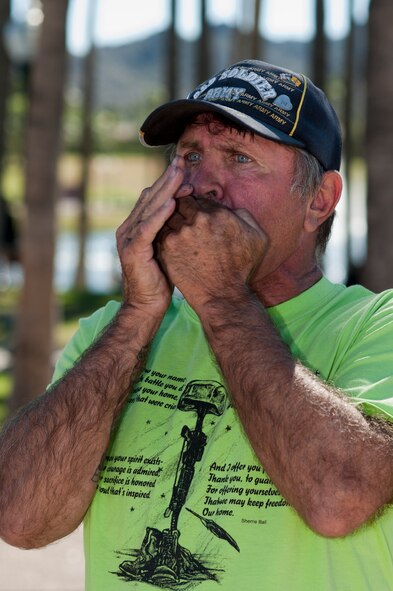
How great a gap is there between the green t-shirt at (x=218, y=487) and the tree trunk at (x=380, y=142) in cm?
318

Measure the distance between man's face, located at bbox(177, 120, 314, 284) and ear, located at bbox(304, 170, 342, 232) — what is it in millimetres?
79

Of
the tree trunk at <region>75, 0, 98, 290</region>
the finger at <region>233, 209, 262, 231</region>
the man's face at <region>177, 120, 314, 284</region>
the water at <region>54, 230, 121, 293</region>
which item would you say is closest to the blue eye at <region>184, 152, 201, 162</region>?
the man's face at <region>177, 120, 314, 284</region>

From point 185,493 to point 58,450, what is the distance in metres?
0.32

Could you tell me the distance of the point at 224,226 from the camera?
2.58 meters

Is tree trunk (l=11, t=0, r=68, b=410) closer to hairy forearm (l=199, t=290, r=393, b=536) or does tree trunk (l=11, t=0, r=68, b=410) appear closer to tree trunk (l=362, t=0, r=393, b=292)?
tree trunk (l=362, t=0, r=393, b=292)

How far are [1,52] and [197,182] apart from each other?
12363 millimetres

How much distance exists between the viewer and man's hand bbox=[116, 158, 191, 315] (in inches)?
102

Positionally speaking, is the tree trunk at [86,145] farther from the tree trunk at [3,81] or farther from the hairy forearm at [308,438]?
the hairy forearm at [308,438]

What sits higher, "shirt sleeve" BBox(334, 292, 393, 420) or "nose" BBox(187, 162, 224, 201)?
"nose" BBox(187, 162, 224, 201)

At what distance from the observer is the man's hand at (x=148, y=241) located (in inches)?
102

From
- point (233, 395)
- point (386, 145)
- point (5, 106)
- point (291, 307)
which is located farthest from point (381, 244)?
point (5, 106)

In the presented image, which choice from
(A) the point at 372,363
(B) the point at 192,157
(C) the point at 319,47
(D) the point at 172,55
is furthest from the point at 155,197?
(D) the point at 172,55

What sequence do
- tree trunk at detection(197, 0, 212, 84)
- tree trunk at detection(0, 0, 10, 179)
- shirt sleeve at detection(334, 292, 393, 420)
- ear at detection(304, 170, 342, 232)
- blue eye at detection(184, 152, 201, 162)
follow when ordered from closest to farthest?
shirt sleeve at detection(334, 292, 393, 420)
blue eye at detection(184, 152, 201, 162)
ear at detection(304, 170, 342, 232)
tree trunk at detection(0, 0, 10, 179)
tree trunk at detection(197, 0, 212, 84)

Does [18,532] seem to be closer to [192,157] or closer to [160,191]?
[160,191]
